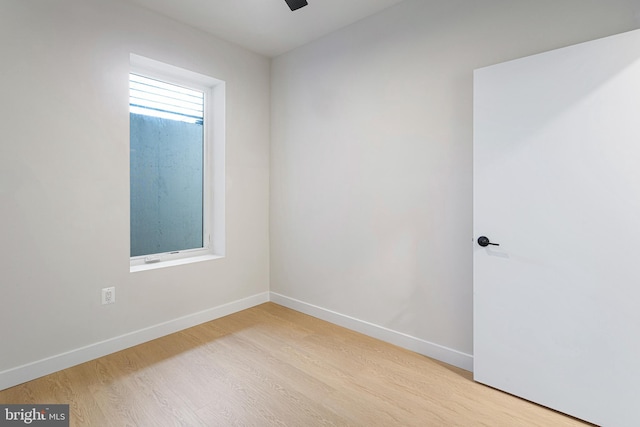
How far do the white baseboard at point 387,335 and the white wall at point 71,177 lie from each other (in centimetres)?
105

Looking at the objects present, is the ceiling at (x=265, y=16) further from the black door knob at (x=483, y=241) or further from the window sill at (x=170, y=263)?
the window sill at (x=170, y=263)

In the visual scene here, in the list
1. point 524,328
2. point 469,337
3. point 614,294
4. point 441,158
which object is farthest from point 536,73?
point 469,337

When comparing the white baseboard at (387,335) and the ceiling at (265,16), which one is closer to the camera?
the white baseboard at (387,335)

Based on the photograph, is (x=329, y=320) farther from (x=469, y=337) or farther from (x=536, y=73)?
(x=536, y=73)

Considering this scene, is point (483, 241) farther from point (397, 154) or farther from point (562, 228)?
point (397, 154)

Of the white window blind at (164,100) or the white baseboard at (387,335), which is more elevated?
the white window blind at (164,100)

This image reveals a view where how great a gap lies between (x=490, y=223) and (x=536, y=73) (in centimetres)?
89

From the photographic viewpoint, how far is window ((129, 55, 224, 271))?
9.03ft

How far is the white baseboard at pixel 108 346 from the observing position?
6.53 feet

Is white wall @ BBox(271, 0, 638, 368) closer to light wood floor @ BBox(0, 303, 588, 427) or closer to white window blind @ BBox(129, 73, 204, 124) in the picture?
light wood floor @ BBox(0, 303, 588, 427)

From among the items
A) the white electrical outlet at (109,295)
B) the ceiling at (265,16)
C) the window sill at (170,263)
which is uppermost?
the ceiling at (265,16)

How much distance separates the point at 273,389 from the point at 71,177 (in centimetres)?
199

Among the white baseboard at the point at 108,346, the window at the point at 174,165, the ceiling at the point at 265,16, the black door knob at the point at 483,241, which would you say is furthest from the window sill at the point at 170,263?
the black door knob at the point at 483,241

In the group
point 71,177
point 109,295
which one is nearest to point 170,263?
point 109,295
